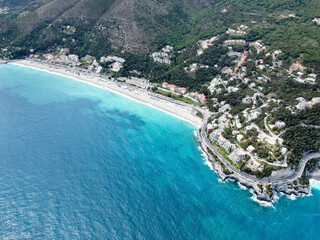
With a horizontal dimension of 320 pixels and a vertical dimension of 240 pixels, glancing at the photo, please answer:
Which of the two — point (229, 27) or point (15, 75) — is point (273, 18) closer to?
point (229, 27)

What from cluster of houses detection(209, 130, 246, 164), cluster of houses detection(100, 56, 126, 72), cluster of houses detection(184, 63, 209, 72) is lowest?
cluster of houses detection(209, 130, 246, 164)

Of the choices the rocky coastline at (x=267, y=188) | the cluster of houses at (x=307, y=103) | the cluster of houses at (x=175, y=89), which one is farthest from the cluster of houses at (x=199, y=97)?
the rocky coastline at (x=267, y=188)

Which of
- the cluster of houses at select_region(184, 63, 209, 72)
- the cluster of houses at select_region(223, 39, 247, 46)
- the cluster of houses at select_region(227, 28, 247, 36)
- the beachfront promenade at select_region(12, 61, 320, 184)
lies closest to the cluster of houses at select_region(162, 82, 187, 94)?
the beachfront promenade at select_region(12, 61, 320, 184)

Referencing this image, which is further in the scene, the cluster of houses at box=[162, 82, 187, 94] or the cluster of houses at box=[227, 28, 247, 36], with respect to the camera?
the cluster of houses at box=[227, 28, 247, 36]

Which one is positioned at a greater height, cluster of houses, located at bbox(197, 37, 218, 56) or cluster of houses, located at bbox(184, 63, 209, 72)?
cluster of houses, located at bbox(197, 37, 218, 56)

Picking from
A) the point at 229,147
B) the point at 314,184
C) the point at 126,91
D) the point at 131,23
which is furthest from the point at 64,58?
the point at 314,184

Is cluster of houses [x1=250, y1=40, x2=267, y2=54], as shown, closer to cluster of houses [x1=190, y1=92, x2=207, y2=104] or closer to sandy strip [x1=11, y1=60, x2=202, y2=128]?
cluster of houses [x1=190, y1=92, x2=207, y2=104]
